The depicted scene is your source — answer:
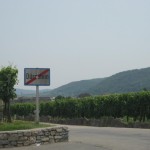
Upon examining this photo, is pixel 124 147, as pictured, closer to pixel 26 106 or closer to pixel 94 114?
pixel 94 114

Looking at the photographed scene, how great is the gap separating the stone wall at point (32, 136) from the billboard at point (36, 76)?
7.64 ft

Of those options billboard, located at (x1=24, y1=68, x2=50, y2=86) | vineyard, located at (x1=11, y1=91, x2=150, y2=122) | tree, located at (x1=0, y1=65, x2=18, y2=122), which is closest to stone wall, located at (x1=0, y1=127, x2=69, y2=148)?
billboard, located at (x1=24, y1=68, x2=50, y2=86)

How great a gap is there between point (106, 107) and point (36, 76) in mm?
27988

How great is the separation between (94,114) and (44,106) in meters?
16.1

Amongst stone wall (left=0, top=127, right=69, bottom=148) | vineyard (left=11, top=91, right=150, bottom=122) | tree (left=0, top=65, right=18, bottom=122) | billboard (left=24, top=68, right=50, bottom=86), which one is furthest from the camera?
vineyard (left=11, top=91, right=150, bottom=122)

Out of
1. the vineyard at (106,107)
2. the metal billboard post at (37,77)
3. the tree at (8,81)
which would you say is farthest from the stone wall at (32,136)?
the vineyard at (106,107)

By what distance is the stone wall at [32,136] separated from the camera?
14883 millimetres

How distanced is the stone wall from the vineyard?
2270 cm

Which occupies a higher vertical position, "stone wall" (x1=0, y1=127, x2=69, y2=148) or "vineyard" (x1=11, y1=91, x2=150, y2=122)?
"vineyard" (x1=11, y1=91, x2=150, y2=122)

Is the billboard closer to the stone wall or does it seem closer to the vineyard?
the stone wall

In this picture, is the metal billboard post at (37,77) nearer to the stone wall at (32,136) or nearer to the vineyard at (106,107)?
the stone wall at (32,136)

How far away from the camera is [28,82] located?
58.3 ft

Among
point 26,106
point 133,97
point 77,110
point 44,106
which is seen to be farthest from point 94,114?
point 26,106

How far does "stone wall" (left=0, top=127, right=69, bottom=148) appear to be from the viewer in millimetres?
14883
